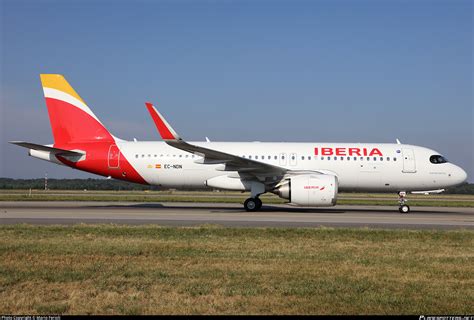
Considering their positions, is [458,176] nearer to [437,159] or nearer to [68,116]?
[437,159]

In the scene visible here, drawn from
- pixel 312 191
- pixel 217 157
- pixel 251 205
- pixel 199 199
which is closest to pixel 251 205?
pixel 251 205

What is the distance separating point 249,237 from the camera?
12773 millimetres

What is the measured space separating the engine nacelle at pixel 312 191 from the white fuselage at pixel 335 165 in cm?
271

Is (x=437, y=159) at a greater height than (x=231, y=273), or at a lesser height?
greater

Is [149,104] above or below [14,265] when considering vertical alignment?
above

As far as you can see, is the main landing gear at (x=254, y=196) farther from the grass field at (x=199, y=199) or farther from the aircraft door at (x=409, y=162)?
the aircraft door at (x=409, y=162)

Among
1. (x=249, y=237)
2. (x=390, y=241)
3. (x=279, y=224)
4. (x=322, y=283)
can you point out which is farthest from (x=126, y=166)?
(x=322, y=283)

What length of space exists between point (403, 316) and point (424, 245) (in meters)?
6.45

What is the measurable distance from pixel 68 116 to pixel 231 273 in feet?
63.0

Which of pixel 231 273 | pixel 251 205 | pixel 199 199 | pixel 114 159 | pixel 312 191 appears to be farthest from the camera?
→ pixel 199 199

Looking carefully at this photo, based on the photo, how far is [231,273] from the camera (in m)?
8.31

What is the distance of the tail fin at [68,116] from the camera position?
25.1 m

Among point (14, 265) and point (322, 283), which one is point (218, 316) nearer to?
point (322, 283)

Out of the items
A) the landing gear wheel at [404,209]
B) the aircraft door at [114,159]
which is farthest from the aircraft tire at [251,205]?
the landing gear wheel at [404,209]
